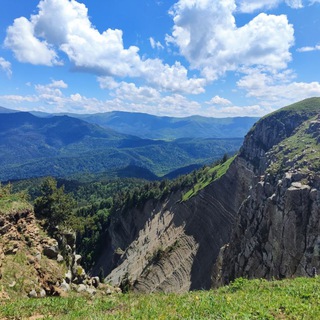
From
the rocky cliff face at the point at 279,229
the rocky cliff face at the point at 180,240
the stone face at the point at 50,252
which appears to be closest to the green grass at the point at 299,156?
the rocky cliff face at the point at 279,229

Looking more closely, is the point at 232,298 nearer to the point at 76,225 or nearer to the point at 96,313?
the point at 96,313

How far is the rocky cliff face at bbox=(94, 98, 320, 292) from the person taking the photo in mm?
59812

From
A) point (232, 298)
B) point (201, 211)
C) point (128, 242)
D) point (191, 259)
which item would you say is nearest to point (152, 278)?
point (191, 259)

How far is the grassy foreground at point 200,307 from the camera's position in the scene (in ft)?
55.5

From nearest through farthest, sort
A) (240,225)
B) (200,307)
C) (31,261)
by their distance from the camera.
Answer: (200,307) → (31,261) → (240,225)

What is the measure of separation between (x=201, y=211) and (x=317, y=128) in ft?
202

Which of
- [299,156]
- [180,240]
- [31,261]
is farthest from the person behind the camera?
[180,240]

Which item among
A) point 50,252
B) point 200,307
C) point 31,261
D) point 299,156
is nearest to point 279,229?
point 299,156

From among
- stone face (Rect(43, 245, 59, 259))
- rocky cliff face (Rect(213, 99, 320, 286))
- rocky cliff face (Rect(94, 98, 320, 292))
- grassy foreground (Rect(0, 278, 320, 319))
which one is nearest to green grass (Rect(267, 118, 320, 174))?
rocky cliff face (Rect(213, 99, 320, 286))

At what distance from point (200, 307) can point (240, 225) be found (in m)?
64.5

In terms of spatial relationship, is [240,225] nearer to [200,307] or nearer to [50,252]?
[50,252]

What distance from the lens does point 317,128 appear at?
130m

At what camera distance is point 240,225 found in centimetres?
7956

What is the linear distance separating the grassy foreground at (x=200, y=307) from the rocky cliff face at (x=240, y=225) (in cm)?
3519
